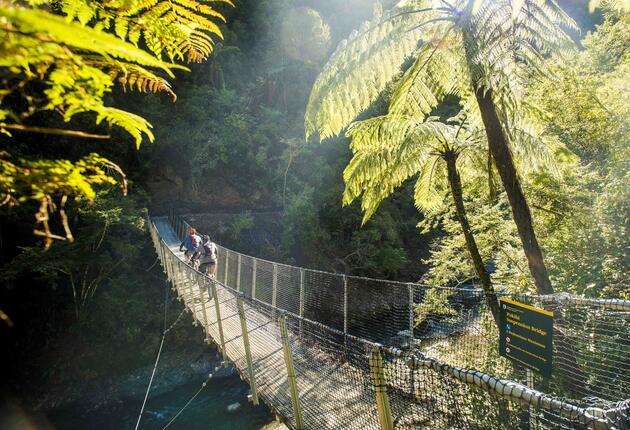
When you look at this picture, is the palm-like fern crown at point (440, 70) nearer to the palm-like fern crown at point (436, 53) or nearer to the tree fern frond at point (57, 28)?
the palm-like fern crown at point (436, 53)

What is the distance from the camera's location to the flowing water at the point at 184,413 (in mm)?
8406

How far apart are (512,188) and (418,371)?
2300mm

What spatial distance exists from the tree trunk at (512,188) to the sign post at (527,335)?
4.42 feet

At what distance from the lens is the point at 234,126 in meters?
15.2

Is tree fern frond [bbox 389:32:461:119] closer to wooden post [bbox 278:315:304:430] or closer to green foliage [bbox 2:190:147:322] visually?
wooden post [bbox 278:315:304:430]

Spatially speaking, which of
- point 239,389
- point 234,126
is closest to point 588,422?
point 239,389

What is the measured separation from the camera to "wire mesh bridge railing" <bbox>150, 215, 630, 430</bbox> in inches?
52.7

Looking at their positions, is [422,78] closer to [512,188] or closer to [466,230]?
[512,188]

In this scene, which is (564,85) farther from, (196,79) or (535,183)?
(196,79)

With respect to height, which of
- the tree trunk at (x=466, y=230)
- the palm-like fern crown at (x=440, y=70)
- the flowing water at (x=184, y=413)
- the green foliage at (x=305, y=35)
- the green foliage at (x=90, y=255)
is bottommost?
the flowing water at (x=184, y=413)

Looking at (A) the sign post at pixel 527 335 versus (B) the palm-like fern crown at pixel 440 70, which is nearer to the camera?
(A) the sign post at pixel 527 335

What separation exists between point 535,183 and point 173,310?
11492 millimetres

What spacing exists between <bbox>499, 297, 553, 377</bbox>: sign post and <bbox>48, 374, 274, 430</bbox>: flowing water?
7.42 meters

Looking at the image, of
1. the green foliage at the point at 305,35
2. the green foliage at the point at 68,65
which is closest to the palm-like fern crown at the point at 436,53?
the green foliage at the point at 68,65
